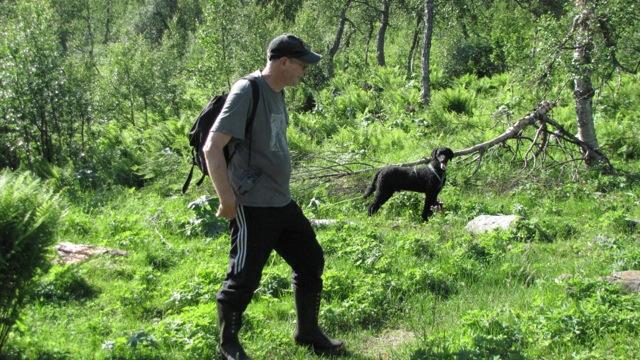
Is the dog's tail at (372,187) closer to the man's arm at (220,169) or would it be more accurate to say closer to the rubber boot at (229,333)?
the rubber boot at (229,333)

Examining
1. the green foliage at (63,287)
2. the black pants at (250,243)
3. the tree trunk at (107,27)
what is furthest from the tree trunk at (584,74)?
the tree trunk at (107,27)

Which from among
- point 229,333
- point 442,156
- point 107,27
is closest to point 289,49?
point 229,333

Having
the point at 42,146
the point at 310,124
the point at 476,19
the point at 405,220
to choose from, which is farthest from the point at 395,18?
the point at 405,220

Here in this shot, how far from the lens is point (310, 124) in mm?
17359

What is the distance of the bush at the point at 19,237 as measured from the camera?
14.3 feet

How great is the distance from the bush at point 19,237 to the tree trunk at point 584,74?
734 centimetres

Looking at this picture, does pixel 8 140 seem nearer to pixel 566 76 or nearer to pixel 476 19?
pixel 566 76

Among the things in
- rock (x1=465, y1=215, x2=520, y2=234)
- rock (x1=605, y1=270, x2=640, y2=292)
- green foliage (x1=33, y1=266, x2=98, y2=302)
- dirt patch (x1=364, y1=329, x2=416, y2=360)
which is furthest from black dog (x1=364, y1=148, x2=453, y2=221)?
green foliage (x1=33, y1=266, x2=98, y2=302)

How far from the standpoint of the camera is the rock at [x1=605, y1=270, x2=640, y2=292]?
5.44 m

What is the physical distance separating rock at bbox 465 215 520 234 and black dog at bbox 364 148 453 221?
0.92m

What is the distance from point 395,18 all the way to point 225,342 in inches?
1100

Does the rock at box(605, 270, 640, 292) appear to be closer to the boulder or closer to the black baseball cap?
the black baseball cap

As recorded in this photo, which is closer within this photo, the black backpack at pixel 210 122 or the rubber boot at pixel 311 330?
the black backpack at pixel 210 122

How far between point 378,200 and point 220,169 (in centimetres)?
586
